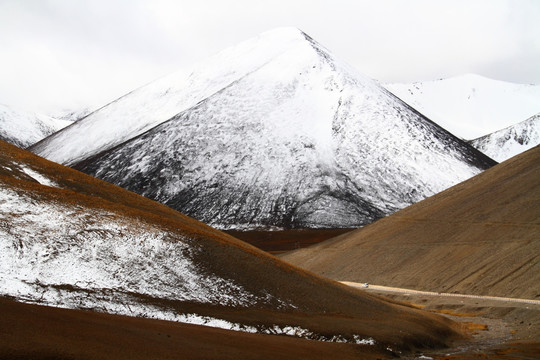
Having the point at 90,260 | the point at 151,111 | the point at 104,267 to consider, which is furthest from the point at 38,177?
the point at 151,111

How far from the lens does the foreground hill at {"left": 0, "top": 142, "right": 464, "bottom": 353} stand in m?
25.1

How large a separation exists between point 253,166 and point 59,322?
129 meters

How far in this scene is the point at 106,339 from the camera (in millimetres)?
18125

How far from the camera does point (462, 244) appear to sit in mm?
56375

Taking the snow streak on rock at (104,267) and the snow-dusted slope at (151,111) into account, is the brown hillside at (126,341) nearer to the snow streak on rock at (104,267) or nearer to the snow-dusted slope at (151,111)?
the snow streak on rock at (104,267)

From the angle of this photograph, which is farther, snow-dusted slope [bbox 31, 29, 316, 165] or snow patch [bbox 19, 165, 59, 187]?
snow-dusted slope [bbox 31, 29, 316, 165]

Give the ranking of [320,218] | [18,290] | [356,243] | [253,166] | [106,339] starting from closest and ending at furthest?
[106,339] → [18,290] → [356,243] → [320,218] → [253,166]

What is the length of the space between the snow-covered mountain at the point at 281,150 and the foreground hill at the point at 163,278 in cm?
9682

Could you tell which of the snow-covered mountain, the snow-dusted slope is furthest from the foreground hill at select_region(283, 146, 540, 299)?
the snow-dusted slope

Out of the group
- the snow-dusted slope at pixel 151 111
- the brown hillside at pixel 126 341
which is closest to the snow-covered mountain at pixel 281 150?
the snow-dusted slope at pixel 151 111

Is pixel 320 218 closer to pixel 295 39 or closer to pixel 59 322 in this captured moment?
pixel 295 39

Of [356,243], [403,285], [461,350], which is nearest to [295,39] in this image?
[356,243]

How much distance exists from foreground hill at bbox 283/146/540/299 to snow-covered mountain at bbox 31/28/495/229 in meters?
55.2

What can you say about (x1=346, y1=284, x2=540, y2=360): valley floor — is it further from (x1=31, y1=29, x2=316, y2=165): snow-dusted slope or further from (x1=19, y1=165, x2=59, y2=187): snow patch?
(x1=31, y1=29, x2=316, y2=165): snow-dusted slope
